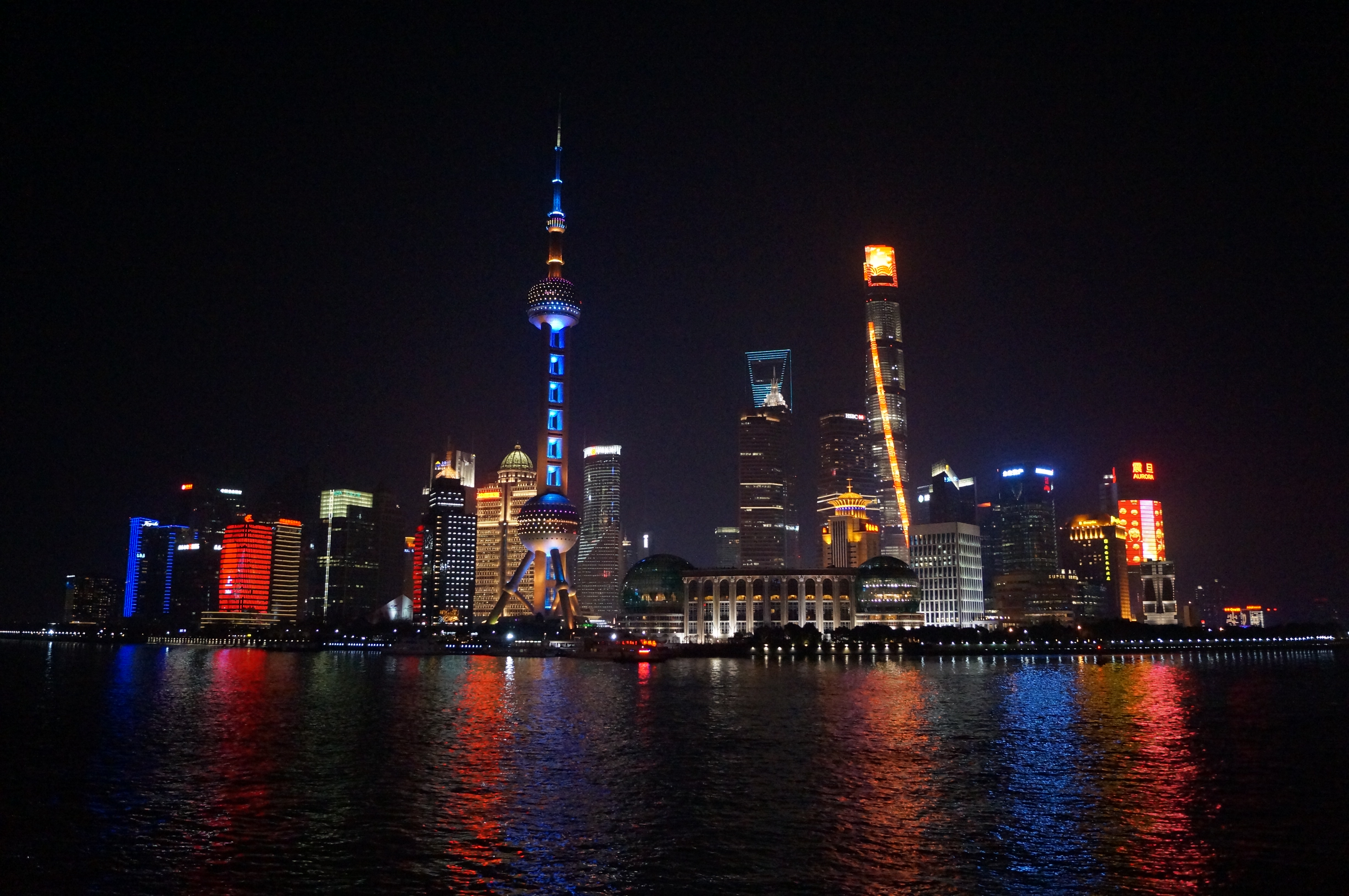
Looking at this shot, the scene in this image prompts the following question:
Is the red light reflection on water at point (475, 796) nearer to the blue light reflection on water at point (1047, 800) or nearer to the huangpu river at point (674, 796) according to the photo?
the huangpu river at point (674, 796)

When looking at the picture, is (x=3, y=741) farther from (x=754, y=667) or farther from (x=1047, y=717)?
(x=754, y=667)

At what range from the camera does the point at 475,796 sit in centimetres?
4344

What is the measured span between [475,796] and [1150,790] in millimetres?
30685

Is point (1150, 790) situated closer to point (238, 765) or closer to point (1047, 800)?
point (1047, 800)

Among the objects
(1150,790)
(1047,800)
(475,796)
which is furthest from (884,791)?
A: (475,796)

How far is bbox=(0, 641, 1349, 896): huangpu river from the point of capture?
31.0 meters

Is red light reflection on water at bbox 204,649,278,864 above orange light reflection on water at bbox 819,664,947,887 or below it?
below

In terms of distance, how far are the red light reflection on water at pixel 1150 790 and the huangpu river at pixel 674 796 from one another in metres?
0.22

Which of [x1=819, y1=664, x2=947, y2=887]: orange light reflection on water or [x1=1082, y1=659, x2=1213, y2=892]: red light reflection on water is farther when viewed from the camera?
[x1=819, y1=664, x2=947, y2=887]: orange light reflection on water

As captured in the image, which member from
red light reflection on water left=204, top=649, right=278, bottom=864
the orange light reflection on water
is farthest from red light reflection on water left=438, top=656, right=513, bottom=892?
the orange light reflection on water

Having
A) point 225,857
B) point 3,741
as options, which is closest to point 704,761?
point 225,857

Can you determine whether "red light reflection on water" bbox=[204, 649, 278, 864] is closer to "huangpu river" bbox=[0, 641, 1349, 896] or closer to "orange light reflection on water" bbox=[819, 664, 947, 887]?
"huangpu river" bbox=[0, 641, 1349, 896]

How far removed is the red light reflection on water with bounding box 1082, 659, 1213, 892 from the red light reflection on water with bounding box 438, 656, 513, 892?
67.8 ft

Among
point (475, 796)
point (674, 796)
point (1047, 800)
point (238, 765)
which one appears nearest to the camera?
point (1047, 800)
